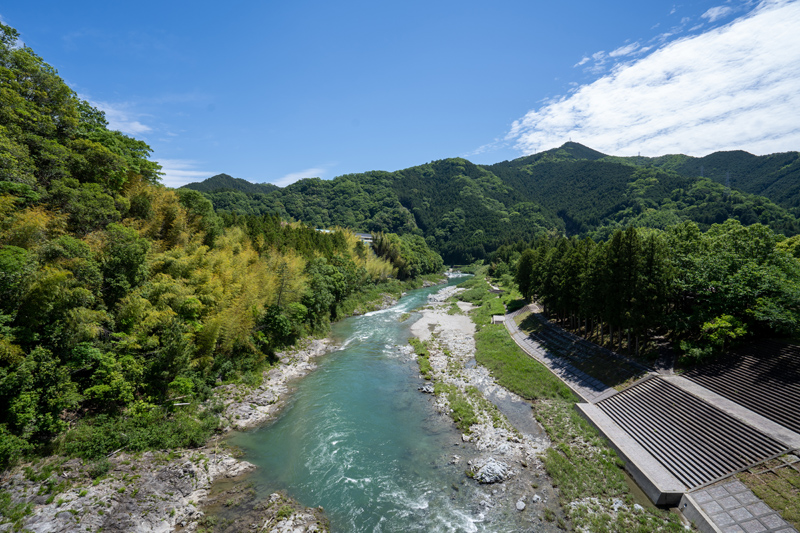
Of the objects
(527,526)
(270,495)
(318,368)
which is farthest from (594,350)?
(270,495)

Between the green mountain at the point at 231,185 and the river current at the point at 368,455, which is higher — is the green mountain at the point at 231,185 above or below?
above

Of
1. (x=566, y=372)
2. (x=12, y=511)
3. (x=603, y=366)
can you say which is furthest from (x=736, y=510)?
(x=12, y=511)

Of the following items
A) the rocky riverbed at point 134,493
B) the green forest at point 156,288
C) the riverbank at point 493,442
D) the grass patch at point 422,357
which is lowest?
the riverbank at point 493,442

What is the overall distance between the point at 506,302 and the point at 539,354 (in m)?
22.6

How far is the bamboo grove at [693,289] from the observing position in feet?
63.8

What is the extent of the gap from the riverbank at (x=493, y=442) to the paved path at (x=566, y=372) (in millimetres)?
4256

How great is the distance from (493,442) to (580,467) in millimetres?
4000

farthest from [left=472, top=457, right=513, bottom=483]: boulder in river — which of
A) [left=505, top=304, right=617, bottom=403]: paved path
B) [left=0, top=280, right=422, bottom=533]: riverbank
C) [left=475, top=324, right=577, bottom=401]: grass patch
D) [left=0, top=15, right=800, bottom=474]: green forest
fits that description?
[left=0, top=15, right=800, bottom=474]: green forest

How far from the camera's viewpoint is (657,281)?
73.7 ft

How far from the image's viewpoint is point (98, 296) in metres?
15.0

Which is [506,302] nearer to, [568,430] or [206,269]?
[568,430]

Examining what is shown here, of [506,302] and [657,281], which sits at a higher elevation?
[657,281]

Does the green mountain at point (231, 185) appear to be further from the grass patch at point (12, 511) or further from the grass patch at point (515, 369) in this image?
the grass patch at point (12, 511)

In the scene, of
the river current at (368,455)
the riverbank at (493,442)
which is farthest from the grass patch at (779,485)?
the river current at (368,455)
